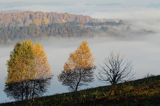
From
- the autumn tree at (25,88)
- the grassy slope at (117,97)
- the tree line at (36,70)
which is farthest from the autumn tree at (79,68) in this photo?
the grassy slope at (117,97)

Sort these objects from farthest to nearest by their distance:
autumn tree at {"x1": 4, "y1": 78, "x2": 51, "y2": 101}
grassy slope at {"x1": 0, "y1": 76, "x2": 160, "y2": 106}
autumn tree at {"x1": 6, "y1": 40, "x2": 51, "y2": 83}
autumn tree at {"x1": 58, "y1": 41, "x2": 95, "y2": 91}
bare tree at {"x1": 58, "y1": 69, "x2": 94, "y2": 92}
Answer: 1. bare tree at {"x1": 58, "y1": 69, "x2": 94, "y2": 92}
2. autumn tree at {"x1": 58, "y1": 41, "x2": 95, "y2": 91}
3. autumn tree at {"x1": 4, "y1": 78, "x2": 51, "y2": 101}
4. autumn tree at {"x1": 6, "y1": 40, "x2": 51, "y2": 83}
5. grassy slope at {"x1": 0, "y1": 76, "x2": 160, "y2": 106}

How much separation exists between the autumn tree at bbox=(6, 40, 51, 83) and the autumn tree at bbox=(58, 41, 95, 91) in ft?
21.2

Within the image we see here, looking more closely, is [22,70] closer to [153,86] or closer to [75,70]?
[75,70]

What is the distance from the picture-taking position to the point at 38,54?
344ft

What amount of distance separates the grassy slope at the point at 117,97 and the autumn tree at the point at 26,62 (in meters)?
72.2

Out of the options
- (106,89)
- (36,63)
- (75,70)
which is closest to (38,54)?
(36,63)

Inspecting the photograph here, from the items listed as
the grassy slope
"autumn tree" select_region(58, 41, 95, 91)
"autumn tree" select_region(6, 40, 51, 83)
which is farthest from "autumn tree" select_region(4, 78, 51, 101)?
the grassy slope

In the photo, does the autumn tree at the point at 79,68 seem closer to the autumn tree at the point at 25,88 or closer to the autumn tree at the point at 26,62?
the autumn tree at the point at 25,88

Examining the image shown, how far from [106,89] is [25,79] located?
75440mm

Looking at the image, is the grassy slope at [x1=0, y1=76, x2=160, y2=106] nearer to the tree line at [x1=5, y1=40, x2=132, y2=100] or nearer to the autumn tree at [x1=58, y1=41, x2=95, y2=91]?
the tree line at [x1=5, y1=40, x2=132, y2=100]

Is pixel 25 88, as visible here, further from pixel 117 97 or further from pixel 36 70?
pixel 117 97

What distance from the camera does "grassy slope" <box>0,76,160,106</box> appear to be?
82.2 feet

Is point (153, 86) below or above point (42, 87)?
above

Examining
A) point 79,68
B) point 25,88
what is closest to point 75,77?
point 79,68
